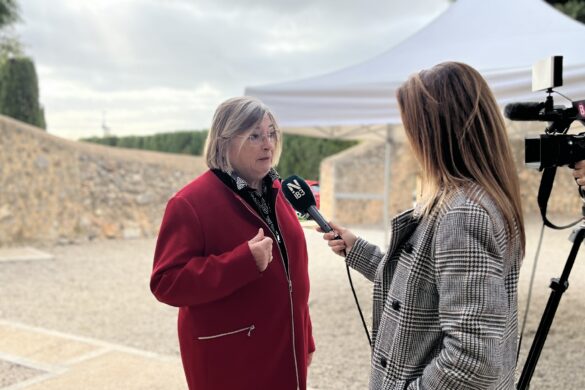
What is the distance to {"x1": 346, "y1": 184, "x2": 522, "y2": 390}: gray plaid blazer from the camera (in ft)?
3.62

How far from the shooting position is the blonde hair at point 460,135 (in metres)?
1.22

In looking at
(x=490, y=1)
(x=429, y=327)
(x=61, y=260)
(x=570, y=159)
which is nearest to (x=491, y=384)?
(x=429, y=327)

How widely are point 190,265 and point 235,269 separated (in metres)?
0.14

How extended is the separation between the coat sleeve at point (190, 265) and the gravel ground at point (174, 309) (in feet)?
6.11

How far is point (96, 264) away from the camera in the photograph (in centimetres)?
896

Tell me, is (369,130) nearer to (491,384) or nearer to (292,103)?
(292,103)

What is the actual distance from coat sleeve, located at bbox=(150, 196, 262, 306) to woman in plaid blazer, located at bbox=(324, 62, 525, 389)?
19.7 inches

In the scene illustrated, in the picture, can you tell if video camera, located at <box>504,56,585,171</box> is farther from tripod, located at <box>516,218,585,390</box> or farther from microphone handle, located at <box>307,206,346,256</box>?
microphone handle, located at <box>307,206,346,256</box>

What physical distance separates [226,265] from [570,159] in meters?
1.18

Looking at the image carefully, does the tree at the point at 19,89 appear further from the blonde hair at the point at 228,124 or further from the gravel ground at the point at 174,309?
the blonde hair at the point at 228,124

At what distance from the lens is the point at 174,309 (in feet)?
19.1

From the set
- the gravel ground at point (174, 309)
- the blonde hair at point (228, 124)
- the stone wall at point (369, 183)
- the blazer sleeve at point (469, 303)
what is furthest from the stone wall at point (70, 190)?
the blazer sleeve at point (469, 303)

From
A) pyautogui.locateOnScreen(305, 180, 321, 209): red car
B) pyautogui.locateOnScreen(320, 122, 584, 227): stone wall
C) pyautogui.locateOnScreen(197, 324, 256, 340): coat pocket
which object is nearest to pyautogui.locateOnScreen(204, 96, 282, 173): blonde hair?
pyautogui.locateOnScreen(305, 180, 321, 209): red car

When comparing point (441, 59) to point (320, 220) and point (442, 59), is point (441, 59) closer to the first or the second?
point (442, 59)
